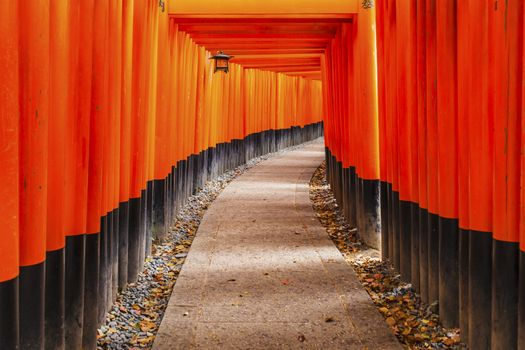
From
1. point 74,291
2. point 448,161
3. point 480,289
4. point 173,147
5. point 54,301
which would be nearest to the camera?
point 54,301

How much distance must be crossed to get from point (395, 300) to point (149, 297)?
101 inches

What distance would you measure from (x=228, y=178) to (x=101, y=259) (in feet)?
41.0

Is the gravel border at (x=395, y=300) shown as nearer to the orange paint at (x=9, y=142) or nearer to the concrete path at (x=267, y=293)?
the concrete path at (x=267, y=293)

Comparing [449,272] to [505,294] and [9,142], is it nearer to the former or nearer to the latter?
[505,294]

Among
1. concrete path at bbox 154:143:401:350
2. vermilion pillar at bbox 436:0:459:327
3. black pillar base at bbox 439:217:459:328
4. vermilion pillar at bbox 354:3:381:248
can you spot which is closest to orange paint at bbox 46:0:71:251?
concrete path at bbox 154:143:401:350

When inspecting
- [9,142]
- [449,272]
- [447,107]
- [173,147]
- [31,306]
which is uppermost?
[447,107]

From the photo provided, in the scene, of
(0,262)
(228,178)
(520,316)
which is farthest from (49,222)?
(228,178)

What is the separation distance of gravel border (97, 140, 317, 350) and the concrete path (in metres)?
0.19

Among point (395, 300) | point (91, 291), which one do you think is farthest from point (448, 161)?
point (91, 291)

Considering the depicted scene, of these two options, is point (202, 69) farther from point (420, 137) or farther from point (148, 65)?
point (420, 137)

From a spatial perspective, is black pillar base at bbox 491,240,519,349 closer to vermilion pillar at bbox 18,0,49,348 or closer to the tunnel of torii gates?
A: the tunnel of torii gates

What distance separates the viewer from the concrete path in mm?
5281

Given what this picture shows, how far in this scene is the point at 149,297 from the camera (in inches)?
265

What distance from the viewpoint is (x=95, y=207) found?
496 cm
